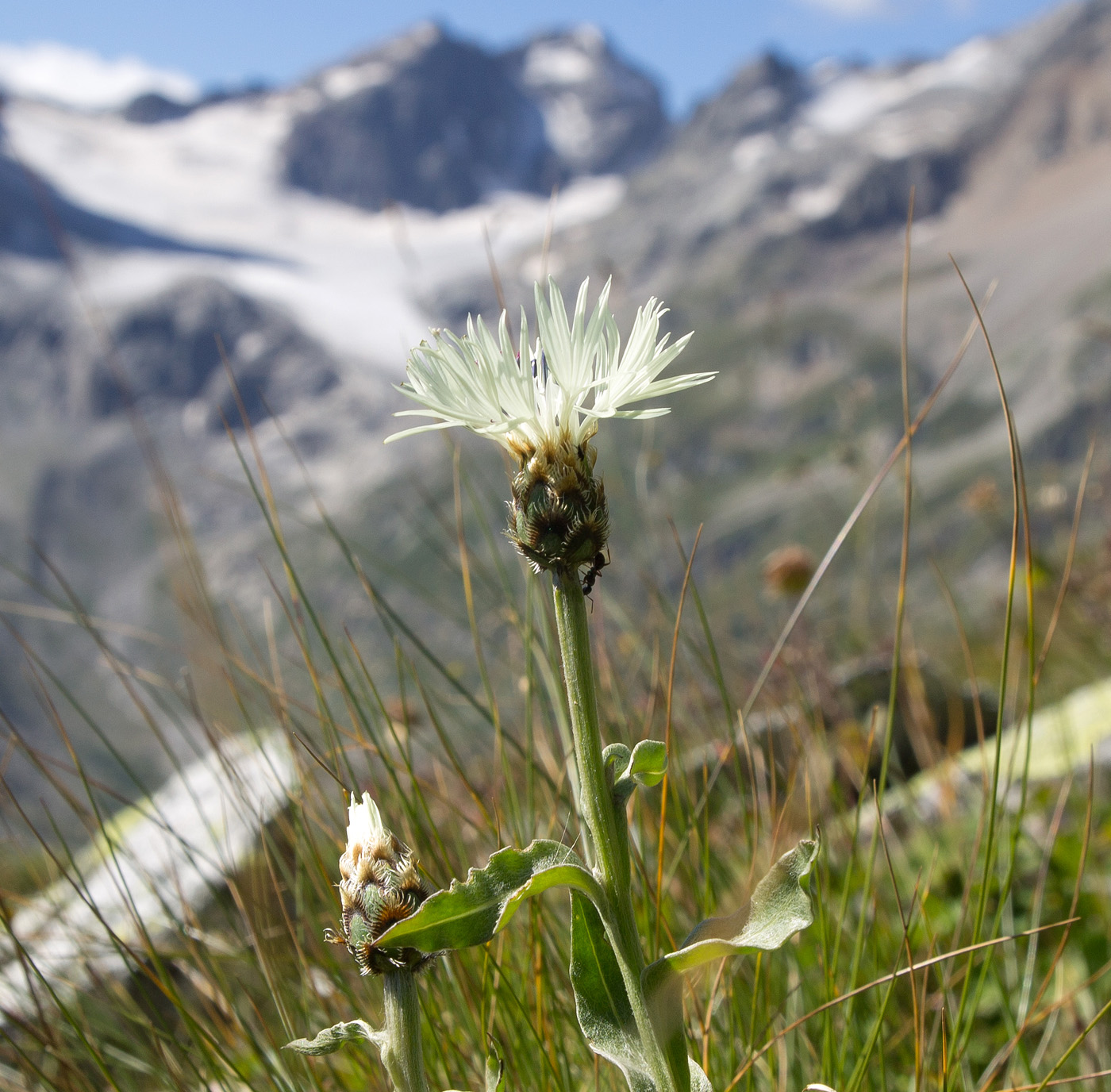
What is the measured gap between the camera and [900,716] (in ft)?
19.6

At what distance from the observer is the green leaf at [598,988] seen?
1.07 metres

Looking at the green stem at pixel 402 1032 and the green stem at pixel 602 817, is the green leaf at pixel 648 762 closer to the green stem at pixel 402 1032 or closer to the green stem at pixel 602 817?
the green stem at pixel 602 817

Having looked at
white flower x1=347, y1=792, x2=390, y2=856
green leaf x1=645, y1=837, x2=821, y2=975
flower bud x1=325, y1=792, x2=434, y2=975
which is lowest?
green leaf x1=645, y1=837, x2=821, y2=975

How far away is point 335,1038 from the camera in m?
1.09

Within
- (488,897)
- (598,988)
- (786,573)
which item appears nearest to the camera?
(488,897)

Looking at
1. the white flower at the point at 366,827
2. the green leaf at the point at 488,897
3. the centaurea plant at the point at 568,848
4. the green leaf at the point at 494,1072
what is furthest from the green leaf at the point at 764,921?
the white flower at the point at 366,827

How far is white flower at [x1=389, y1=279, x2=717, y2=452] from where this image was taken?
1.05 m

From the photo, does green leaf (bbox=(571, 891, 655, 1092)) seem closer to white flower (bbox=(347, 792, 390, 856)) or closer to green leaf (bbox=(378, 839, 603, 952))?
green leaf (bbox=(378, 839, 603, 952))

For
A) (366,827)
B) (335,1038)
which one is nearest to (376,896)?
(366,827)

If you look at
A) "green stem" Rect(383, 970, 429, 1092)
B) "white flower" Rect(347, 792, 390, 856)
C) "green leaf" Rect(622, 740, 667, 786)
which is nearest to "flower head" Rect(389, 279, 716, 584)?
"green leaf" Rect(622, 740, 667, 786)

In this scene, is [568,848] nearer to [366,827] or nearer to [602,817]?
[602,817]

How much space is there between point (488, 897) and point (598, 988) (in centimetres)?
21

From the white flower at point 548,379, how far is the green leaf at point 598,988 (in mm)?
529

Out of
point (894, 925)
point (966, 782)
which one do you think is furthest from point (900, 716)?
point (894, 925)
